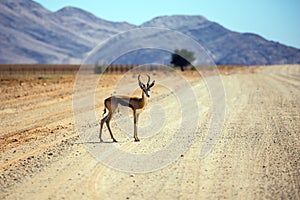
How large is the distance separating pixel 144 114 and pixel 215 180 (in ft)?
28.3

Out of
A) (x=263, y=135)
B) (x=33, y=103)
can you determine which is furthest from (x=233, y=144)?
(x=33, y=103)

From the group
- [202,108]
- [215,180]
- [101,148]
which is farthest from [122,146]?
[202,108]

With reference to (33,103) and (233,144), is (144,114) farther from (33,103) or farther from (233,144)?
(33,103)

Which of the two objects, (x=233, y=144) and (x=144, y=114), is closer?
(x=233, y=144)

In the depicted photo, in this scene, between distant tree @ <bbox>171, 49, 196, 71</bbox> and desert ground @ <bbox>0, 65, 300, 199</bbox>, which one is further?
distant tree @ <bbox>171, 49, 196, 71</bbox>

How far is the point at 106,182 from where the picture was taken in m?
8.09

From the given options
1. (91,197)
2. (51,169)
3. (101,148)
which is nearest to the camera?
(91,197)

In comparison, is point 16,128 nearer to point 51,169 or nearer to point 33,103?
point 51,169

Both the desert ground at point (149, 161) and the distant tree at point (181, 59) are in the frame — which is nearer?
the desert ground at point (149, 161)

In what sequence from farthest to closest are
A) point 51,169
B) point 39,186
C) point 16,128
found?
point 16,128 < point 51,169 < point 39,186

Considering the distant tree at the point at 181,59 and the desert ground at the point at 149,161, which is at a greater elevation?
the distant tree at the point at 181,59

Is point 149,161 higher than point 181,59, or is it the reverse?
point 181,59

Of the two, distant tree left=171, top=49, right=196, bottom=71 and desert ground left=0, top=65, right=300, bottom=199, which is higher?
distant tree left=171, top=49, right=196, bottom=71

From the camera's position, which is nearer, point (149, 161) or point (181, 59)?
point (149, 161)
